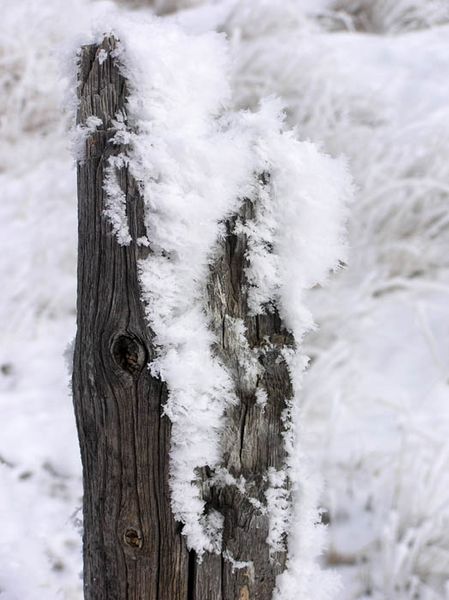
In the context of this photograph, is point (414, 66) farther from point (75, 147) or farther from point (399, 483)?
point (75, 147)

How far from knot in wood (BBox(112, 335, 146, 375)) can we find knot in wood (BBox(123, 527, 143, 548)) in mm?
234

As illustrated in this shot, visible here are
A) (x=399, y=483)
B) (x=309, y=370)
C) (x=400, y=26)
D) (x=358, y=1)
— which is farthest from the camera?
(x=358, y=1)

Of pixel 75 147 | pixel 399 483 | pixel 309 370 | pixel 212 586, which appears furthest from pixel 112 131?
pixel 309 370

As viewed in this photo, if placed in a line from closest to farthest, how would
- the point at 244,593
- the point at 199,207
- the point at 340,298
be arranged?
the point at 199,207
the point at 244,593
the point at 340,298

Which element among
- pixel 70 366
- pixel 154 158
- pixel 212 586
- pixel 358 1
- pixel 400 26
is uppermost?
pixel 358 1

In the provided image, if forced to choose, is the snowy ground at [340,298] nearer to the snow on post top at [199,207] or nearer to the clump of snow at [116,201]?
the snow on post top at [199,207]

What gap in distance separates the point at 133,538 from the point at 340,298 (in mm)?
1909

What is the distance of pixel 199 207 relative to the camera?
835mm

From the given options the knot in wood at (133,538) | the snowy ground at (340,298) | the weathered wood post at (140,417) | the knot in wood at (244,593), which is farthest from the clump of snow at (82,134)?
the snowy ground at (340,298)

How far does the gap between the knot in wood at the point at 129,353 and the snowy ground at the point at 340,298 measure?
3.49 feet

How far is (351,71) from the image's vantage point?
11.6 feet

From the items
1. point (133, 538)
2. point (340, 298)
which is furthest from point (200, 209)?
point (340, 298)

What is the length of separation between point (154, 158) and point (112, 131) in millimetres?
71

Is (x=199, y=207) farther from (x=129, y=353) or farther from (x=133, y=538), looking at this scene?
(x=133, y=538)
